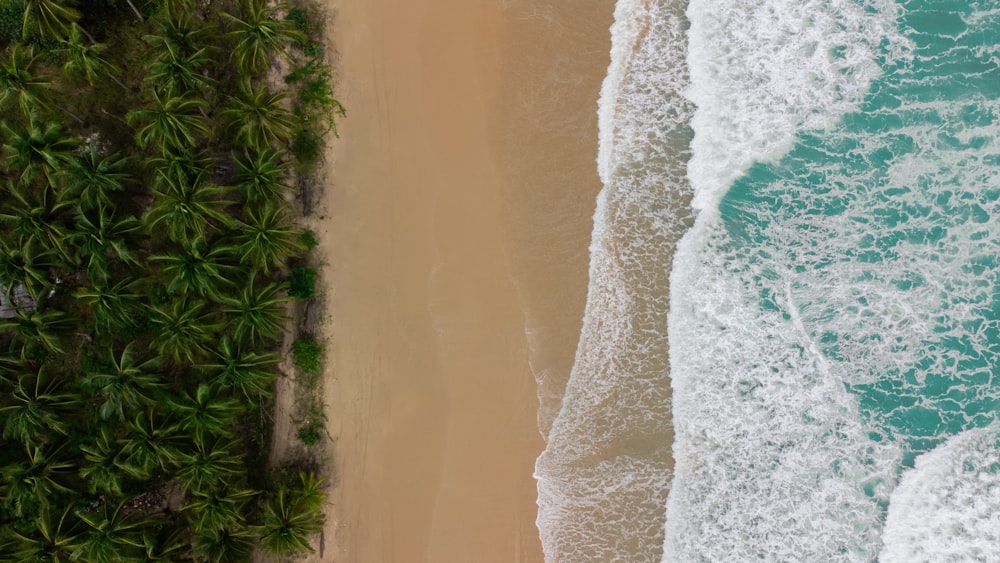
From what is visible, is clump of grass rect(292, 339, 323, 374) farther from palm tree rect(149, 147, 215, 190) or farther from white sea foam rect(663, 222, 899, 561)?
white sea foam rect(663, 222, 899, 561)

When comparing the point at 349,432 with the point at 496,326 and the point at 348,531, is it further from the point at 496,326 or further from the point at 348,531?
the point at 496,326

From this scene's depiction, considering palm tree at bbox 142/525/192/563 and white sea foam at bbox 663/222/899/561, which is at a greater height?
white sea foam at bbox 663/222/899/561

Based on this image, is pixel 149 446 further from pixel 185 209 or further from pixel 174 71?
pixel 174 71

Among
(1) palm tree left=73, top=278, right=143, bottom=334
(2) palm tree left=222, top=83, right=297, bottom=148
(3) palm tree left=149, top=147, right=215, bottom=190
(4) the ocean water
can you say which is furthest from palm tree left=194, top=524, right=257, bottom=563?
(2) palm tree left=222, top=83, right=297, bottom=148

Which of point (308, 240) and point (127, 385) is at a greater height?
point (308, 240)

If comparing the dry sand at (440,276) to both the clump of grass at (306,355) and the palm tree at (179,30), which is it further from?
the palm tree at (179,30)

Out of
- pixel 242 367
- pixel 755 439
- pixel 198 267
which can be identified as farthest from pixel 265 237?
pixel 755 439
